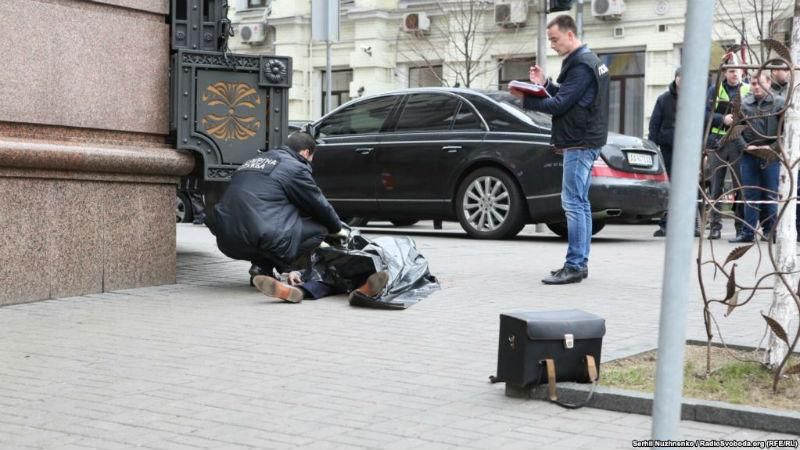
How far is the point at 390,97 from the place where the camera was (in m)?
15.5

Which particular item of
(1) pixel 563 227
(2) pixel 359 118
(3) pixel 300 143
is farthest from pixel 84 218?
(1) pixel 563 227

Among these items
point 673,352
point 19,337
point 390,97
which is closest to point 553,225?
point 390,97

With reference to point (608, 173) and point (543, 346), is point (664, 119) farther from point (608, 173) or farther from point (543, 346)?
point (543, 346)

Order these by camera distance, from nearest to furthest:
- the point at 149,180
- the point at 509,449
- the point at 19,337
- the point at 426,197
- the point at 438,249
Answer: the point at 509,449
the point at 19,337
the point at 149,180
the point at 438,249
the point at 426,197

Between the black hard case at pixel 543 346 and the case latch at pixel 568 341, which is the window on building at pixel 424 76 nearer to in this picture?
the black hard case at pixel 543 346

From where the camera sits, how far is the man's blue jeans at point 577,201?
9.81 m

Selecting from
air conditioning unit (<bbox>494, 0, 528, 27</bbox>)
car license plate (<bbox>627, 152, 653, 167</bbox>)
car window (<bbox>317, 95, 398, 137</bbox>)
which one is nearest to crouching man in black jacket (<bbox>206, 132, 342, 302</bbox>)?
car license plate (<bbox>627, 152, 653, 167</bbox>)

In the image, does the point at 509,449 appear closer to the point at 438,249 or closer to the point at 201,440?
the point at 201,440

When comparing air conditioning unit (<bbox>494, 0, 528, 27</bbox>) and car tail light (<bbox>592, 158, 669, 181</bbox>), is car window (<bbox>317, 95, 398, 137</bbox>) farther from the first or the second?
air conditioning unit (<bbox>494, 0, 528, 27</bbox>)

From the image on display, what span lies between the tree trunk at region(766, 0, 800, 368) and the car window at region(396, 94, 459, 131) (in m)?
9.18

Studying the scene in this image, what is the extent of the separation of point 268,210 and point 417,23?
77.1ft

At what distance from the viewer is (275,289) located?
8695 mm

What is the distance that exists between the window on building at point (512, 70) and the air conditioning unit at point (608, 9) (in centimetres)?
242

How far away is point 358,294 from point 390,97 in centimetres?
729
